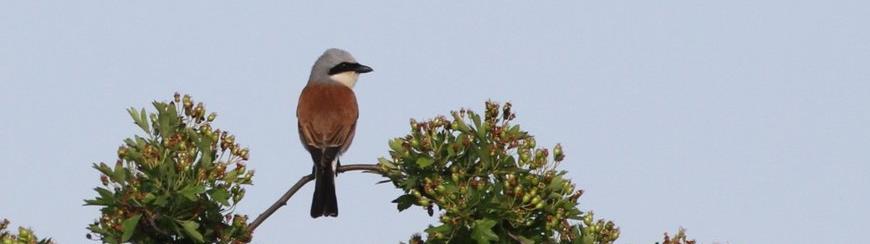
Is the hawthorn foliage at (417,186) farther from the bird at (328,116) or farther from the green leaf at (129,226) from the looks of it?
the bird at (328,116)

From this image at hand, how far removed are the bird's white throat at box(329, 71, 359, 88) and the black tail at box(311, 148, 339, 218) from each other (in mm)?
1691

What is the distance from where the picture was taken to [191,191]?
17.9ft

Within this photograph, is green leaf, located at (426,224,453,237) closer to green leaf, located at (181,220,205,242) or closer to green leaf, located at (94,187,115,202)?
green leaf, located at (181,220,205,242)

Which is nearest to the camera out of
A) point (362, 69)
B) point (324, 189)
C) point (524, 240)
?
point (524, 240)

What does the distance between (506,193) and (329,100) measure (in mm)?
4424

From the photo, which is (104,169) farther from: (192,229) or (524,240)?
(524,240)

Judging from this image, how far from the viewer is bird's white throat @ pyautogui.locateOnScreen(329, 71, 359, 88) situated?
10.0 meters

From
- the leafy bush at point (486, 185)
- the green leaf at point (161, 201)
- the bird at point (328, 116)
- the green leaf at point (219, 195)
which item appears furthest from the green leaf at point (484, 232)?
the bird at point (328, 116)

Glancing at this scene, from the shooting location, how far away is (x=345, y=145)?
9023 mm

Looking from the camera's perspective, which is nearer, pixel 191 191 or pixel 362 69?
pixel 191 191

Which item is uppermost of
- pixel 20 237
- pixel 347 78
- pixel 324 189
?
pixel 347 78

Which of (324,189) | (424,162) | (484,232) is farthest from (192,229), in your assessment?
(324,189)

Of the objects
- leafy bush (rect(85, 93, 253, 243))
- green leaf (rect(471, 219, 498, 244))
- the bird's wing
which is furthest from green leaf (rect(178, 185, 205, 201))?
the bird's wing

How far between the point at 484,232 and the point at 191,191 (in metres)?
1.52
